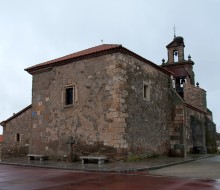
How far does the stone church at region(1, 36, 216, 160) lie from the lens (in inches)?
549

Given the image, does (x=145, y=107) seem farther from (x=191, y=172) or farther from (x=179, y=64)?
(x=179, y=64)

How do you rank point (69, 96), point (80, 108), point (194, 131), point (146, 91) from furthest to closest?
point (194, 131)
point (146, 91)
point (69, 96)
point (80, 108)

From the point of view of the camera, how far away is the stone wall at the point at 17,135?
1958cm

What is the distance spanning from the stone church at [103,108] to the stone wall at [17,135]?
7 cm

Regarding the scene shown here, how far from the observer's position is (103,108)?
14148 millimetres

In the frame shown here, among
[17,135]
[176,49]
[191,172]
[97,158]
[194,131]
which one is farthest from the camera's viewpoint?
[176,49]

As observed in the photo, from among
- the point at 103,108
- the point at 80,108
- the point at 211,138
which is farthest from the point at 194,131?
the point at 80,108

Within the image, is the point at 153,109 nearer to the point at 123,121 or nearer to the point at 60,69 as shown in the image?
the point at 123,121

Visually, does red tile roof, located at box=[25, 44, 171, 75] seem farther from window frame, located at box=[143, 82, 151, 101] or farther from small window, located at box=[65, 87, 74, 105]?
small window, located at box=[65, 87, 74, 105]

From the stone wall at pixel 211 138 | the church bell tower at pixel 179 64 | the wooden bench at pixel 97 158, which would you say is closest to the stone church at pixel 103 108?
the wooden bench at pixel 97 158

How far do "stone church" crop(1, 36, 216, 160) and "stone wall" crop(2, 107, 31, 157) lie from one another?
0.22 ft

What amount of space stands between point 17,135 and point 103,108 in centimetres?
859

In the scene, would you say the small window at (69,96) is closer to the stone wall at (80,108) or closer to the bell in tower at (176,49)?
the stone wall at (80,108)

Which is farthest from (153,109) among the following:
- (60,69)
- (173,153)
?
(60,69)
